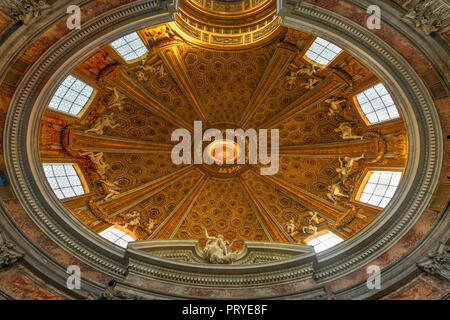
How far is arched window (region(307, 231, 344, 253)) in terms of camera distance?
1756cm

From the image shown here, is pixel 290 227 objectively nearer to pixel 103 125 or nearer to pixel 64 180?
pixel 103 125

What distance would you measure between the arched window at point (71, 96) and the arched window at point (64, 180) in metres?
2.89

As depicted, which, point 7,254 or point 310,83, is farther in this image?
point 310,83

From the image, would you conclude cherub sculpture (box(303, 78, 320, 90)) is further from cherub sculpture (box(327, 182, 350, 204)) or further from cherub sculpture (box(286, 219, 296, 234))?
cherub sculpture (box(286, 219, 296, 234))

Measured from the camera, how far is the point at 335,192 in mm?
20047

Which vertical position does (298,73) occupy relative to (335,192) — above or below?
above

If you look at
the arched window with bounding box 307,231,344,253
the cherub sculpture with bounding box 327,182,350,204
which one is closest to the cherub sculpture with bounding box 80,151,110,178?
the arched window with bounding box 307,231,344,253

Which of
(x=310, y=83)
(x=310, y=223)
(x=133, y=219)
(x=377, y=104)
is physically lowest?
(x=310, y=223)

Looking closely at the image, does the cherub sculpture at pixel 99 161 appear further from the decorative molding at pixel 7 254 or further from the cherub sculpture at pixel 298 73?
the cherub sculpture at pixel 298 73

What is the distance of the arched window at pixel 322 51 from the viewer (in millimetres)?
17234

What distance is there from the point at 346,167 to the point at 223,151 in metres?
8.78

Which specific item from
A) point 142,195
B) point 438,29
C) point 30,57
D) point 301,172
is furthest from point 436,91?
point 142,195

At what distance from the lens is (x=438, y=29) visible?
434 inches

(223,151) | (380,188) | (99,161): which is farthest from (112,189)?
(380,188)
